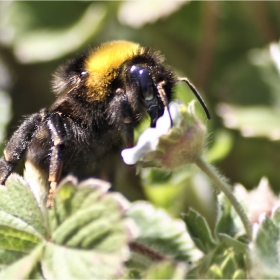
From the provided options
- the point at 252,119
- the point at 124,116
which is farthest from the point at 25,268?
the point at 252,119

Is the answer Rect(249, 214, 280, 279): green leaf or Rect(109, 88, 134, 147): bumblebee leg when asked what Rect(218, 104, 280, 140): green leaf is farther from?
Rect(249, 214, 280, 279): green leaf

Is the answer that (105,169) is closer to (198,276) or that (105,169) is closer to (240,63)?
(198,276)

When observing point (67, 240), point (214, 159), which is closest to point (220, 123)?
point (214, 159)

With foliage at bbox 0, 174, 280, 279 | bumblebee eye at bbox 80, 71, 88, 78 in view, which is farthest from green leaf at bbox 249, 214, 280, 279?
bumblebee eye at bbox 80, 71, 88, 78

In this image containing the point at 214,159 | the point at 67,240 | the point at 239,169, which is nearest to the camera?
the point at 67,240

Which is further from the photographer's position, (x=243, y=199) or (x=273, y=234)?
(x=243, y=199)

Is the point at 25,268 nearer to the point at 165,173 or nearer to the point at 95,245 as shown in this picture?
the point at 95,245
